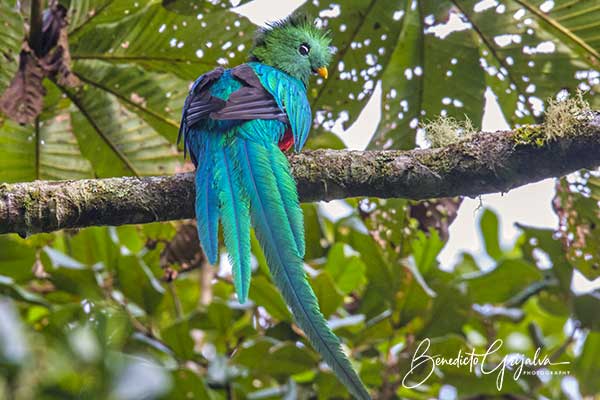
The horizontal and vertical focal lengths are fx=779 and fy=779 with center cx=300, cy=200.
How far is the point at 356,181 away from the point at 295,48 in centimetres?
132

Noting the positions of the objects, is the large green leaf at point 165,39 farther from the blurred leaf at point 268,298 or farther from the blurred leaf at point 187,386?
the blurred leaf at point 187,386

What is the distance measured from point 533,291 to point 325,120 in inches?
55.3

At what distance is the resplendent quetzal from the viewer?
222 cm

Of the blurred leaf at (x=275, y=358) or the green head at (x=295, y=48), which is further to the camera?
the green head at (x=295, y=48)

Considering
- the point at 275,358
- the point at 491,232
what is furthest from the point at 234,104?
the point at 491,232

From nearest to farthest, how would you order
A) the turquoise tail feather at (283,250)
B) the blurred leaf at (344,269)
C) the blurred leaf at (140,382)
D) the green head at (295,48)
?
the turquoise tail feather at (283,250)
the blurred leaf at (140,382)
the green head at (295,48)
the blurred leaf at (344,269)

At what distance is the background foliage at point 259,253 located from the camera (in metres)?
3.53

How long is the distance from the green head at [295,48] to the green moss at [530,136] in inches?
54.1

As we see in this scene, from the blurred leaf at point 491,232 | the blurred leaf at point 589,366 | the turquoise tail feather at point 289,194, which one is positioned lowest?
the blurred leaf at point 589,366

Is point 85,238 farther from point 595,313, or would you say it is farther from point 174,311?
point 595,313

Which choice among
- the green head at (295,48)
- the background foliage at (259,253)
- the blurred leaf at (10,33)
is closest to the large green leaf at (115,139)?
the background foliage at (259,253)

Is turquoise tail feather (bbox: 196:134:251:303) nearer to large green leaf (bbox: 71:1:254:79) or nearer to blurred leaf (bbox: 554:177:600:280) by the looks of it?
large green leaf (bbox: 71:1:254:79)

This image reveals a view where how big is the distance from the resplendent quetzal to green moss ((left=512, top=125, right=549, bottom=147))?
76cm

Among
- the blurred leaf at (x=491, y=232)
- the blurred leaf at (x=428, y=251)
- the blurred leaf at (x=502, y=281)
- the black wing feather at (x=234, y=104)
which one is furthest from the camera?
the blurred leaf at (x=491, y=232)
